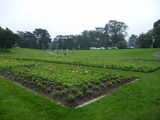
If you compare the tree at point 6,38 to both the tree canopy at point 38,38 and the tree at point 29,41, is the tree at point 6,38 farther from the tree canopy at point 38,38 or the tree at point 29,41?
the tree canopy at point 38,38

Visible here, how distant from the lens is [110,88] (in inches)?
270

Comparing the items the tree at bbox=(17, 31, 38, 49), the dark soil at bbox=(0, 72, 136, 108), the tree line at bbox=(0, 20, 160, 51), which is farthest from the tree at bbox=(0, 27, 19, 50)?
the dark soil at bbox=(0, 72, 136, 108)

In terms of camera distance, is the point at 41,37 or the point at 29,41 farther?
the point at 41,37

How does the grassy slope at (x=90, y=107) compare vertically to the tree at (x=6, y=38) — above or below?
below

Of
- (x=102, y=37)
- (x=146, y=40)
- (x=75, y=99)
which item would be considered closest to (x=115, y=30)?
(x=102, y=37)

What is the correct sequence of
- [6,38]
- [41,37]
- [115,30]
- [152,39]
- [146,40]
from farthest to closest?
[41,37]
[115,30]
[146,40]
[152,39]
[6,38]

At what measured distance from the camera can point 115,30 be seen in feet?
238

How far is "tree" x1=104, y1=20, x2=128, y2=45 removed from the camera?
72.0m

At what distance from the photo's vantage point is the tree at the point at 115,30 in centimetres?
7204

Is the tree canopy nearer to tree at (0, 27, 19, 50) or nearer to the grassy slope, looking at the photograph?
tree at (0, 27, 19, 50)

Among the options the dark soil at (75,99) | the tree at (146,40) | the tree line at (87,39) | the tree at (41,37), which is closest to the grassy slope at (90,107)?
the dark soil at (75,99)

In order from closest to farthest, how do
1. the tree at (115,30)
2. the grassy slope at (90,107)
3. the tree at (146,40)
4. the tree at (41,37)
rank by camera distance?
1. the grassy slope at (90,107)
2. the tree at (146,40)
3. the tree at (115,30)
4. the tree at (41,37)

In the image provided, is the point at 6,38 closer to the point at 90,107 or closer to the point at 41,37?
the point at 41,37

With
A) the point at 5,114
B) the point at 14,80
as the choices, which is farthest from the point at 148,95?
the point at 14,80
